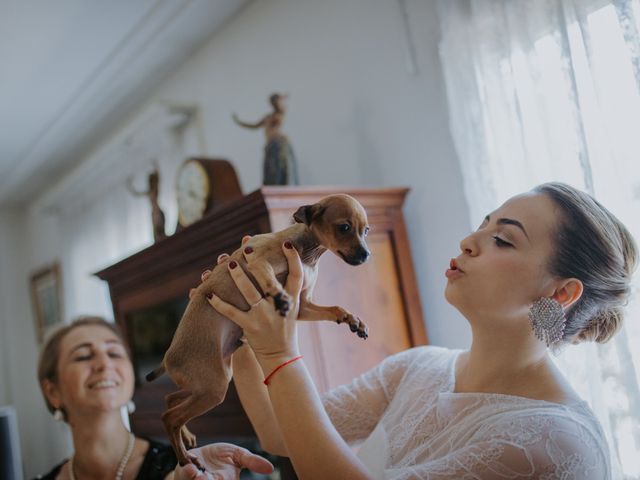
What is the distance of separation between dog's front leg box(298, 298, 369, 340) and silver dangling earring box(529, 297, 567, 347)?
13.9 inches

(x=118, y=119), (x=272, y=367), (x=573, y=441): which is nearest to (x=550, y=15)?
(x=573, y=441)

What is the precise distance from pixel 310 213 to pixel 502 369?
0.53 meters

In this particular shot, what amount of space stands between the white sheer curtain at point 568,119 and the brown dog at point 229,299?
872mm

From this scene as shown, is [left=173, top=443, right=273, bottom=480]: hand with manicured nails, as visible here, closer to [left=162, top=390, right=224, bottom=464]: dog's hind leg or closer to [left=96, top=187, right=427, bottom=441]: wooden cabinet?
[left=162, top=390, right=224, bottom=464]: dog's hind leg

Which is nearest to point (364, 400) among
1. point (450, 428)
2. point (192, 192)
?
point (450, 428)

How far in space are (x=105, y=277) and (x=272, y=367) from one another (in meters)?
1.57

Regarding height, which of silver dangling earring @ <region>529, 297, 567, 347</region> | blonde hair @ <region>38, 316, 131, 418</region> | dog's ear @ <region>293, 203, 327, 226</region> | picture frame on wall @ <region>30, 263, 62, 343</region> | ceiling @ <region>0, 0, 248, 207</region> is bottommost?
silver dangling earring @ <region>529, 297, 567, 347</region>

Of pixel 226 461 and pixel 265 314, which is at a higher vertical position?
pixel 265 314

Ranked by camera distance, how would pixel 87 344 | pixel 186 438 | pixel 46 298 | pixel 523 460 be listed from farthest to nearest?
pixel 46 298, pixel 87 344, pixel 523 460, pixel 186 438

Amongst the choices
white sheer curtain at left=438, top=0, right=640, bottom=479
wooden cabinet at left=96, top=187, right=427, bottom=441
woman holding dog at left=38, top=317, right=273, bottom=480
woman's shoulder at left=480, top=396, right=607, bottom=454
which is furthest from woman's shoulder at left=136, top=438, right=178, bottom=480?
white sheer curtain at left=438, top=0, right=640, bottom=479

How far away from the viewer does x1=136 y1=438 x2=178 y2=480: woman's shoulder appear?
1155 mm

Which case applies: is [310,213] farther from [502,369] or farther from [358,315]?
[358,315]

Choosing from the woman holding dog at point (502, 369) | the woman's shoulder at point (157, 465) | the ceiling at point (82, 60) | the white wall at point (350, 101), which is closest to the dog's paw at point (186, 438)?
the woman holding dog at point (502, 369)

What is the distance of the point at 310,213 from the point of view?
719mm
